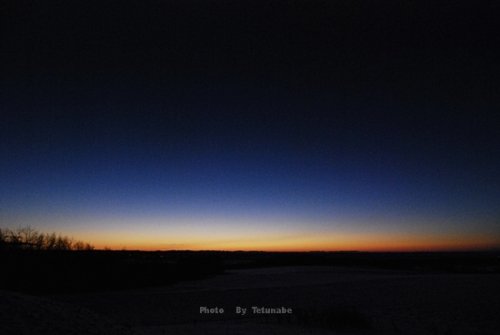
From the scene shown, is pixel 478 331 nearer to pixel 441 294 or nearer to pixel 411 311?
pixel 411 311

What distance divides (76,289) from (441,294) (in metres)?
34.7

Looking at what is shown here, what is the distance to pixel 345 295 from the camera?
39219 mm

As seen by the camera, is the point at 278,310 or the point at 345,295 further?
the point at 345,295

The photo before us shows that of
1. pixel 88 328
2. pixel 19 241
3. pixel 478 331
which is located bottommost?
pixel 478 331

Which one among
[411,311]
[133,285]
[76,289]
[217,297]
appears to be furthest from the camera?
[133,285]

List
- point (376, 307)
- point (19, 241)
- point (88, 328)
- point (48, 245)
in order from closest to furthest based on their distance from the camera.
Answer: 1. point (88, 328)
2. point (376, 307)
3. point (19, 241)
4. point (48, 245)

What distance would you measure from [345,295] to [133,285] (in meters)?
23.3

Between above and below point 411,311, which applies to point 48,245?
above

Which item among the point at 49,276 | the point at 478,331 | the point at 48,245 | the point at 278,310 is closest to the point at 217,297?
the point at 278,310

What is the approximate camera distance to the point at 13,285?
39.0 meters

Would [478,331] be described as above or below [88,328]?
below

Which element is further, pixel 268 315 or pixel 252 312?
pixel 252 312

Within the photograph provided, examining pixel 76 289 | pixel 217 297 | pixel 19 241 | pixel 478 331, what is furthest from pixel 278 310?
pixel 19 241

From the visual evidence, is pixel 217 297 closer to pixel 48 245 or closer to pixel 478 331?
pixel 478 331
